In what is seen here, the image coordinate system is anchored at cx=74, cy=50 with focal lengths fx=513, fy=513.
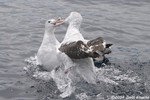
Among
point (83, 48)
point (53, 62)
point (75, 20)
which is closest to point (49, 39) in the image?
point (53, 62)

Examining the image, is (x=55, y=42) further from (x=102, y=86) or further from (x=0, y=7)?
(x=0, y=7)

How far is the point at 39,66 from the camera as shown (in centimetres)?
1270

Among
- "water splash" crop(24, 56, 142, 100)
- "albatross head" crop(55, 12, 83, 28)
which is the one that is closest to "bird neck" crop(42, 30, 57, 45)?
"albatross head" crop(55, 12, 83, 28)

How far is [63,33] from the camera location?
15.5 metres

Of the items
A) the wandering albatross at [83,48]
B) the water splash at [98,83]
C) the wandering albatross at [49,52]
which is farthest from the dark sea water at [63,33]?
the wandering albatross at [83,48]

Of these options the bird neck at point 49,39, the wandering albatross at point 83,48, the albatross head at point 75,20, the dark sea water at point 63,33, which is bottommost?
the dark sea water at point 63,33

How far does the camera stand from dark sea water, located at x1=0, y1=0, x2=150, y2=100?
11.6 meters

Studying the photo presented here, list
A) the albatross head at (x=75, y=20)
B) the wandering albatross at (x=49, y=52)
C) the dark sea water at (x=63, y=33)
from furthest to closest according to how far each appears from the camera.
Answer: the albatross head at (x=75, y=20) → the wandering albatross at (x=49, y=52) → the dark sea water at (x=63, y=33)

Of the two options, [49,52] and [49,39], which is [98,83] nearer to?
[49,52]

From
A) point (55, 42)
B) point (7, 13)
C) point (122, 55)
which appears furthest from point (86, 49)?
point (7, 13)

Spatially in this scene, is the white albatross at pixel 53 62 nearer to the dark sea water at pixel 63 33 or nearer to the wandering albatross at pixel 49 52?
the wandering albatross at pixel 49 52

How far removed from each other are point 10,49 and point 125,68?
10.7 ft

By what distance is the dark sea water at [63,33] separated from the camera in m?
11.6

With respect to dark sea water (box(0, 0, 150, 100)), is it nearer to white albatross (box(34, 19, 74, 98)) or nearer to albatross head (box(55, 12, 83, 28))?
white albatross (box(34, 19, 74, 98))
